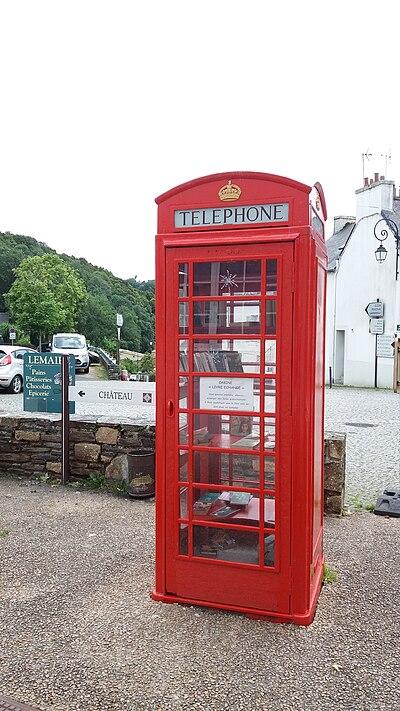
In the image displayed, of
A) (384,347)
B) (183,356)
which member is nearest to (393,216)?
(384,347)

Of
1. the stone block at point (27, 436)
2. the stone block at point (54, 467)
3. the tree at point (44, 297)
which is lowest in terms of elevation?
the stone block at point (54, 467)

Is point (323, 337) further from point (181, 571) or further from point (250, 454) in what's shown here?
point (181, 571)

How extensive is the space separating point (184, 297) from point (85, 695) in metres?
2.33

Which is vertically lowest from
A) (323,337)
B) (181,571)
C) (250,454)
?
(181,571)

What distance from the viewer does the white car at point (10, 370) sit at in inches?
742

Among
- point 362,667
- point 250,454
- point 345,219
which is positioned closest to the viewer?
point 362,667

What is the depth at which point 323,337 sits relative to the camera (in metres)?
4.44

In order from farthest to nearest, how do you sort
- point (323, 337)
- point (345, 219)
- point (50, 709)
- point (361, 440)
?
1. point (345, 219)
2. point (361, 440)
3. point (323, 337)
4. point (50, 709)

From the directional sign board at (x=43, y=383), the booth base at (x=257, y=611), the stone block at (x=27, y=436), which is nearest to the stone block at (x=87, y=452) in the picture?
the directional sign board at (x=43, y=383)

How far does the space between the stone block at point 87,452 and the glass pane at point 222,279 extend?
3738mm

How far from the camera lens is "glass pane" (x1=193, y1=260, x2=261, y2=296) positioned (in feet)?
12.7

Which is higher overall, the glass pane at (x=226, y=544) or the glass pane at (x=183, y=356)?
the glass pane at (x=183, y=356)

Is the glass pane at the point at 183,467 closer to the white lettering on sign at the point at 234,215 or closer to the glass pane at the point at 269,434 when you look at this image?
the glass pane at the point at 269,434

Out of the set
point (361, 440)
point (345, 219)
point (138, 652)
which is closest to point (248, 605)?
point (138, 652)
